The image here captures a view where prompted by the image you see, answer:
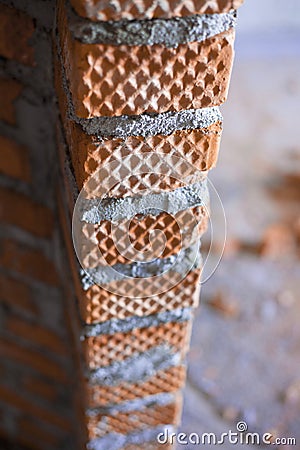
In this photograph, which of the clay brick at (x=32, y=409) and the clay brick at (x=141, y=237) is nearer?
the clay brick at (x=141, y=237)

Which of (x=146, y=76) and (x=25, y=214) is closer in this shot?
(x=146, y=76)

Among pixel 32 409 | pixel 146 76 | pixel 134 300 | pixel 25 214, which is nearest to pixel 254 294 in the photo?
pixel 32 409

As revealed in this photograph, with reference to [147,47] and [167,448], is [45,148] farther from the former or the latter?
[167,448]

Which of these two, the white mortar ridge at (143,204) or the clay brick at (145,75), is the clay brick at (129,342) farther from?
the clay brick at (145,75)

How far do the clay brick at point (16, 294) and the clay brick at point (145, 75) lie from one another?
603mm

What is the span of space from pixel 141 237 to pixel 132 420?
0.39 meters

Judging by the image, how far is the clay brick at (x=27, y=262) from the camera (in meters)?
0.98

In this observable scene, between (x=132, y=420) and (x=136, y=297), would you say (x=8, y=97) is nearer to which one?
(x=136, y=297)

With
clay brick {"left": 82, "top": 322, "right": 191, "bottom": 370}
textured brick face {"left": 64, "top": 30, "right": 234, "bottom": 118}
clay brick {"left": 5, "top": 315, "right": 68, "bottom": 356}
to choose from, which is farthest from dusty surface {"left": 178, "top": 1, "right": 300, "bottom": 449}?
textured brick face {"left": 64, "top": 30, "right": 234, "bottom": 118}

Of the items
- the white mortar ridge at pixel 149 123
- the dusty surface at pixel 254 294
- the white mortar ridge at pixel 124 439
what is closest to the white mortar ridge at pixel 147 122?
the white mortar ridge at pixel 149 123

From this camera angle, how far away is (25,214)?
0.93 meters

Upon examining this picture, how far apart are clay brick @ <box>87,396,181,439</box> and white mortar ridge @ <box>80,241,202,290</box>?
0.30 m

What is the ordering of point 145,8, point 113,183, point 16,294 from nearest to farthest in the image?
point 145,8
point 113,183
point 16,294

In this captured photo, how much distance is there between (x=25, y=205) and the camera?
3.01 ft
